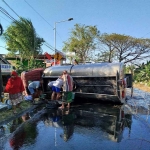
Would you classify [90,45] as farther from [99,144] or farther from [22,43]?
[99,144]

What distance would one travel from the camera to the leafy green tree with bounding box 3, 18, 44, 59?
93.4 ft

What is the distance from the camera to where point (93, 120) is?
279 inches

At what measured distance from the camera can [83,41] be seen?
42.5 meters

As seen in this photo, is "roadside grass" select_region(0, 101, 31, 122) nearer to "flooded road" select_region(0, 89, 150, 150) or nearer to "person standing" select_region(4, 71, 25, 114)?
"person standing" select_region(4, 71, 25, 114)

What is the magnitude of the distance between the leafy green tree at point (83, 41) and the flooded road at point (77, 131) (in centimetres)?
3464

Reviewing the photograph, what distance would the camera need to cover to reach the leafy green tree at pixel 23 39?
28.5m

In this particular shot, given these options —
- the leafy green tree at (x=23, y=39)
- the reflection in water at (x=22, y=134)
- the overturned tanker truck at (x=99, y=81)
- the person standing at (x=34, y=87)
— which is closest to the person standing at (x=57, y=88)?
the overturned tanker truck at (x=99, y=81)

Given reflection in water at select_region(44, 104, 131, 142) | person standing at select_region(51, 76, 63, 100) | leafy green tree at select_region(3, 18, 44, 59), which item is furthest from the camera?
leafy green tree at select_region(3, 18, 44, 59)

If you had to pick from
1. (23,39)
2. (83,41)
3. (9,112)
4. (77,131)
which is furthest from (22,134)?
(83,41)

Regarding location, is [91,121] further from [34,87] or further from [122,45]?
[122,45]

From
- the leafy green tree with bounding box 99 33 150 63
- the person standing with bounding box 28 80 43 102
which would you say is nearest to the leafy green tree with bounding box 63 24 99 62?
the leafy green tree with bounding box 99 33 150 63

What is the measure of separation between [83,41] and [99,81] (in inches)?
1306

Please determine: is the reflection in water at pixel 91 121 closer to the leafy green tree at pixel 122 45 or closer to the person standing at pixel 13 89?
the person standing at pixel 13 89

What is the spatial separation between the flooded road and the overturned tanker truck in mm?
1697
